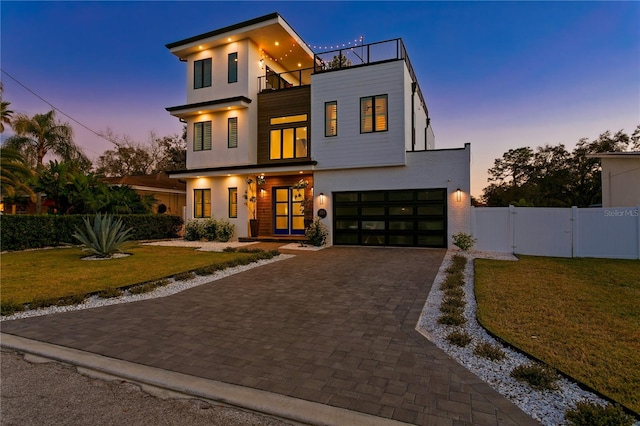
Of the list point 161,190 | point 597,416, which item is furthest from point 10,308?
point 161,190

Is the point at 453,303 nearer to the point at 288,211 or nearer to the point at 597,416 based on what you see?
the point at 597,416

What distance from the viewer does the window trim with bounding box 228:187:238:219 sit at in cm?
1602

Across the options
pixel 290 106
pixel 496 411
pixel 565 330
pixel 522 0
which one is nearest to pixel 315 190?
pixel 290 106

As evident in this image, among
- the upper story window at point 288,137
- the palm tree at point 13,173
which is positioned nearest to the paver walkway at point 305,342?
the upper story window at point 288,137

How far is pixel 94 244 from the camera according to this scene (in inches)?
411

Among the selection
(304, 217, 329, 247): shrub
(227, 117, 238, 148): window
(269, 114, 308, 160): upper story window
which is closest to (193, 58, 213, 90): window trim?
(227, 117, 238, 148): window

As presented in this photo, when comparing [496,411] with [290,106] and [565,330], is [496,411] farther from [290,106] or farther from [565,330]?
[290,106]

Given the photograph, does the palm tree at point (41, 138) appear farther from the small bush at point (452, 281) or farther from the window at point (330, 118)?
the small bush at point (452, 281)

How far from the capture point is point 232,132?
16.2 meters

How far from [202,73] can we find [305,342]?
16.9 meters

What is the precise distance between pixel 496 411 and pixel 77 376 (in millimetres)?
3937

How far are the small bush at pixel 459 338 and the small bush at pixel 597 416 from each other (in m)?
1.43

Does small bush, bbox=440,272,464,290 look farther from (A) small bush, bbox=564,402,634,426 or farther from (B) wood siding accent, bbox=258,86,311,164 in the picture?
(B) wood siding accent, bbox=258,86,311,164

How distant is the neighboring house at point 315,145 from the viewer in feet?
43.3
